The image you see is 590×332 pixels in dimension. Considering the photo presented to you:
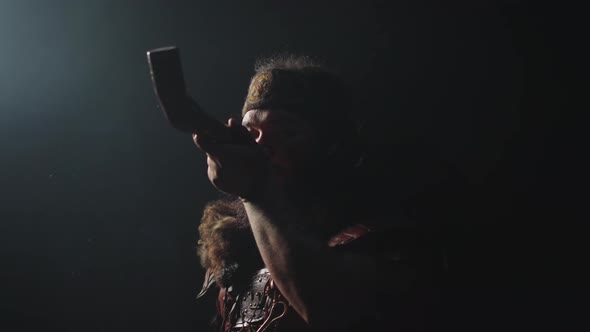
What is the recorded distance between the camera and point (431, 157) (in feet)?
4.08

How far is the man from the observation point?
99 centimetres

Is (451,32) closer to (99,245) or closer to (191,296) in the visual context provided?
(191,296)

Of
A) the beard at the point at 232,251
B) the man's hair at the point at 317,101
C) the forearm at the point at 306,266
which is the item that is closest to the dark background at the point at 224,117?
the man's hair at the point at 317,101

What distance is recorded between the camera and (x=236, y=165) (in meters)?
1.02

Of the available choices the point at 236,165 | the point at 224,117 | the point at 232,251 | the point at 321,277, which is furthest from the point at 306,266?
the point at 224,117

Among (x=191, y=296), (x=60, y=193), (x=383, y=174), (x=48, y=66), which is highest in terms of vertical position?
(x=48, y=66)

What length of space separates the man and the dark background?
0.11m

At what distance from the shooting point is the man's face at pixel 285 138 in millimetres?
1178

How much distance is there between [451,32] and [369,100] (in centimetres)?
32

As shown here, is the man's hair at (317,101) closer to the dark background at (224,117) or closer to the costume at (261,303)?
the dark background at (224,117)

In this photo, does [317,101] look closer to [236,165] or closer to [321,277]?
[236,165]

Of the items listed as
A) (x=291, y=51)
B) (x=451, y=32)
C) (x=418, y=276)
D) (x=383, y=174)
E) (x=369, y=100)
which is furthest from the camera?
(x=291, y=51)

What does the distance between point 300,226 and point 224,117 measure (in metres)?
1.05

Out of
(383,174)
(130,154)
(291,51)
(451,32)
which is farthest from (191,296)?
(451,32)
